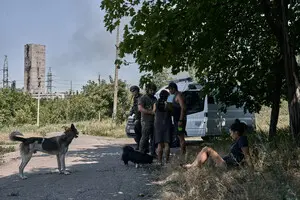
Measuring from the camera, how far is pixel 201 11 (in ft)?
30.5

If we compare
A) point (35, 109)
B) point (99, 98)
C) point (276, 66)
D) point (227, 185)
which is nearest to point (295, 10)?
point (276, 66)

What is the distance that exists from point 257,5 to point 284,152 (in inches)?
164

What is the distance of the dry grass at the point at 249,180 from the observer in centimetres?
509

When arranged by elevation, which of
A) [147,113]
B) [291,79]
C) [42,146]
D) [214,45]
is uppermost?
[214,45]

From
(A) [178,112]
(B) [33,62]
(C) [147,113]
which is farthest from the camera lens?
(B) [33,62]

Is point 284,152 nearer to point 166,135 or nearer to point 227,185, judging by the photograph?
point 227,185

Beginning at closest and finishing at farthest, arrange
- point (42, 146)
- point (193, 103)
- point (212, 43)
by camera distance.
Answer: point (42, 146) → point (212, 43) → point (193, 103)

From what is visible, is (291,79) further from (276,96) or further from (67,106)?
(67,106)

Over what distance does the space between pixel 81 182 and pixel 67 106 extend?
27891mm

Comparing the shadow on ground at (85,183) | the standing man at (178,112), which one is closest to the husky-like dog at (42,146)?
the shadow on ground at (85,183)

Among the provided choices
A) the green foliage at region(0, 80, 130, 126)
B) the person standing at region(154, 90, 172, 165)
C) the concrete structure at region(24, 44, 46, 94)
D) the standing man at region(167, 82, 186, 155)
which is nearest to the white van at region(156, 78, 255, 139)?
the standing man at region(167, 82, 186, 155)

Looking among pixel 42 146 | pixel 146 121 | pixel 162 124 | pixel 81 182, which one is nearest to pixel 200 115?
pixel 146 121

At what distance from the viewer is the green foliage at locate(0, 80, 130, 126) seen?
30781 millimetres

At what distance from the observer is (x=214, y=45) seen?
10203mm
